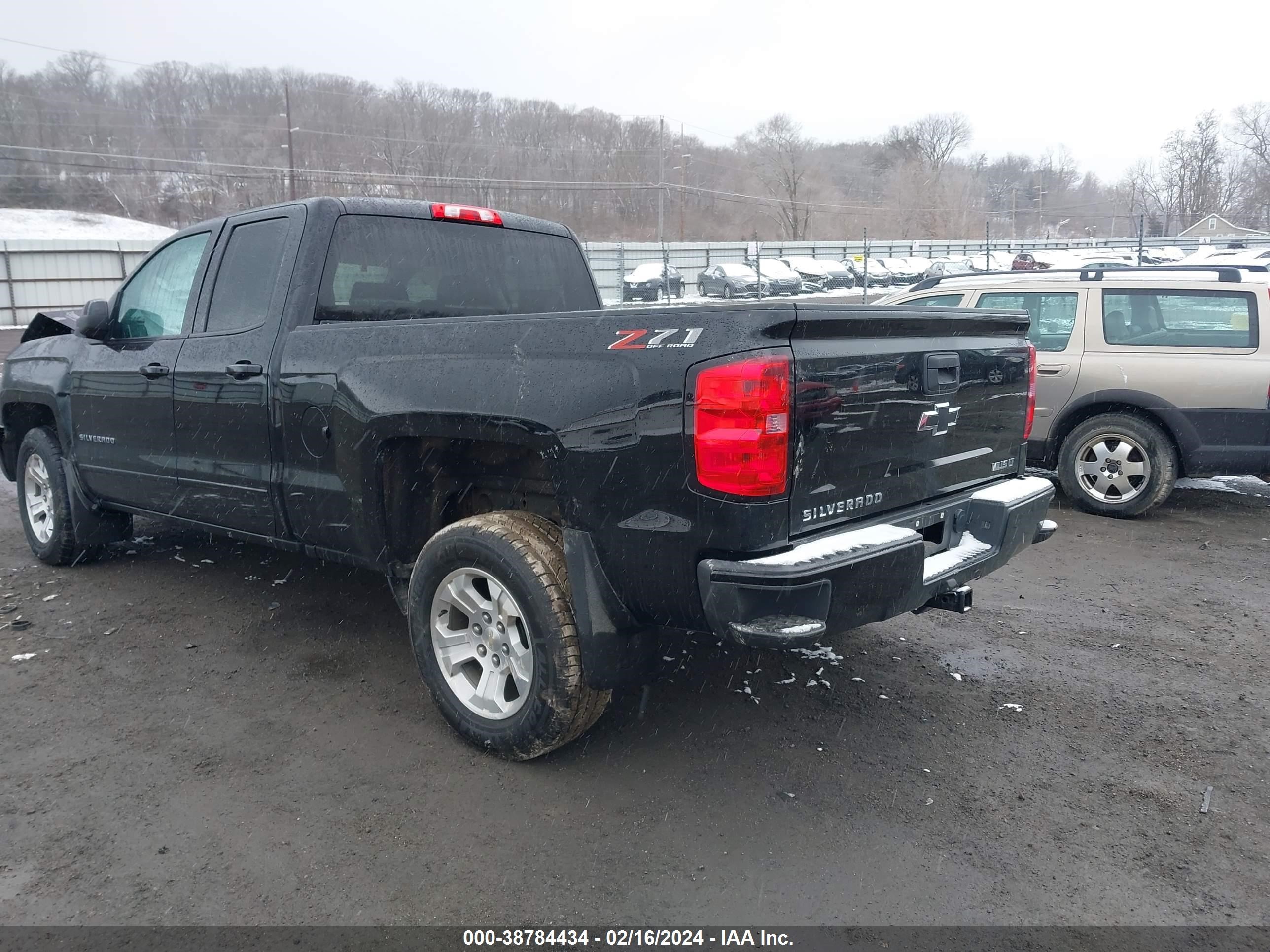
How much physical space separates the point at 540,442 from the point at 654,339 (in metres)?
0.51

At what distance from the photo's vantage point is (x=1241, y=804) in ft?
9.96

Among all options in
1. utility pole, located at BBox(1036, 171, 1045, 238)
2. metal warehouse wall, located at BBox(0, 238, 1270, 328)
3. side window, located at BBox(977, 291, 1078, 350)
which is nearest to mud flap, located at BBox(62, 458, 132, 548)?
side window, located at BBox(977, 291, 1078, 350)

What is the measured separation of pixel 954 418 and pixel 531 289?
226cm

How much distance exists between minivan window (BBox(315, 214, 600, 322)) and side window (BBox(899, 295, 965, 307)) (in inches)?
158

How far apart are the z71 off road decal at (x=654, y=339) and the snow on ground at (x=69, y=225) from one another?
6742 centimetres

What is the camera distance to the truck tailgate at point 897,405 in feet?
8.98

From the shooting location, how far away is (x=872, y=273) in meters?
Answer: 38.3

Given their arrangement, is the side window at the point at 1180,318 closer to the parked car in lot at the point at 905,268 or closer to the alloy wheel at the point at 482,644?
the alloy wheel at the point at 482,644

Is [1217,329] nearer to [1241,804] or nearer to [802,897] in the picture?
[1241,804]

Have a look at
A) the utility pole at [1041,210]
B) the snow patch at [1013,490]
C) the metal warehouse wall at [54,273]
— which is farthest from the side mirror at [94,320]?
the utility pole at [1041,210]

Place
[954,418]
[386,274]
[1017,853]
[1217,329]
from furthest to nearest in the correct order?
[1217,329]
[386,274]
[954,418]
[1017,853]

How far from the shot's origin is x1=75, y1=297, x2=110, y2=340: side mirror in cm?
482

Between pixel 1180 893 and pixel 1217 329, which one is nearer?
pixel 1180 893

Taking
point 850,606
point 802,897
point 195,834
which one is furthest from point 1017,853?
point 195,834
